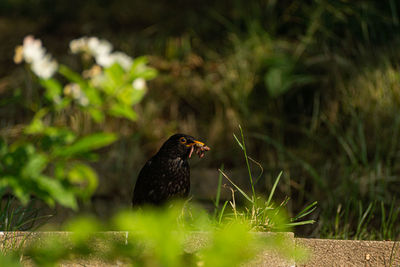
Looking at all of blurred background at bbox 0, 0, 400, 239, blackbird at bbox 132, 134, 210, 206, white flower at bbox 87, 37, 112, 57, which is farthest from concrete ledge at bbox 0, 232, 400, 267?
white flower at bbox 87, 37, 112, 57

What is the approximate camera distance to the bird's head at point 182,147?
2.60 metres

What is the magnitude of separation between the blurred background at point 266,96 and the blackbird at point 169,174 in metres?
0.94

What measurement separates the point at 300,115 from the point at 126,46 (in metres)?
2.01

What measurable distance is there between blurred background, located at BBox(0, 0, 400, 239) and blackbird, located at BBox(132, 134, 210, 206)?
0.94 metres

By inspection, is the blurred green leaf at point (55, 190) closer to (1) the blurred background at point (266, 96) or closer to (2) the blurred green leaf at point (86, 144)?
(2) the blurred green leaf at point (86, 144)

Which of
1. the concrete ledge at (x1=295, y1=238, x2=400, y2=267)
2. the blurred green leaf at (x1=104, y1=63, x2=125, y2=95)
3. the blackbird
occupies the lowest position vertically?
the concrete ledge at (x1=295, y1=238, x2=400, y2=267)

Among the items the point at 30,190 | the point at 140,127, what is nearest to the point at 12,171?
the point at 30,190

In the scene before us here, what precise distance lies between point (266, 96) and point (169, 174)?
2444mm

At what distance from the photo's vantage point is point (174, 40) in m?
5.69

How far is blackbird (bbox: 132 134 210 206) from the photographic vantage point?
254cm

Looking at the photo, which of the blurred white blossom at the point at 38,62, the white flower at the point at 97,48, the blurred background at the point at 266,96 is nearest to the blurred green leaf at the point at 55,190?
the blurred white blossom at the point at 38,62

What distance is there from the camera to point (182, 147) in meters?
2.62

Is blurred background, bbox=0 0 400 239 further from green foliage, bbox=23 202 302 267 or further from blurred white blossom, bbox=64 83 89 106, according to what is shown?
green foliage, bbox=23 202 302 267

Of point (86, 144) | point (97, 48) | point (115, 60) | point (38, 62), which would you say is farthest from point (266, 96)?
point (86, 144)
